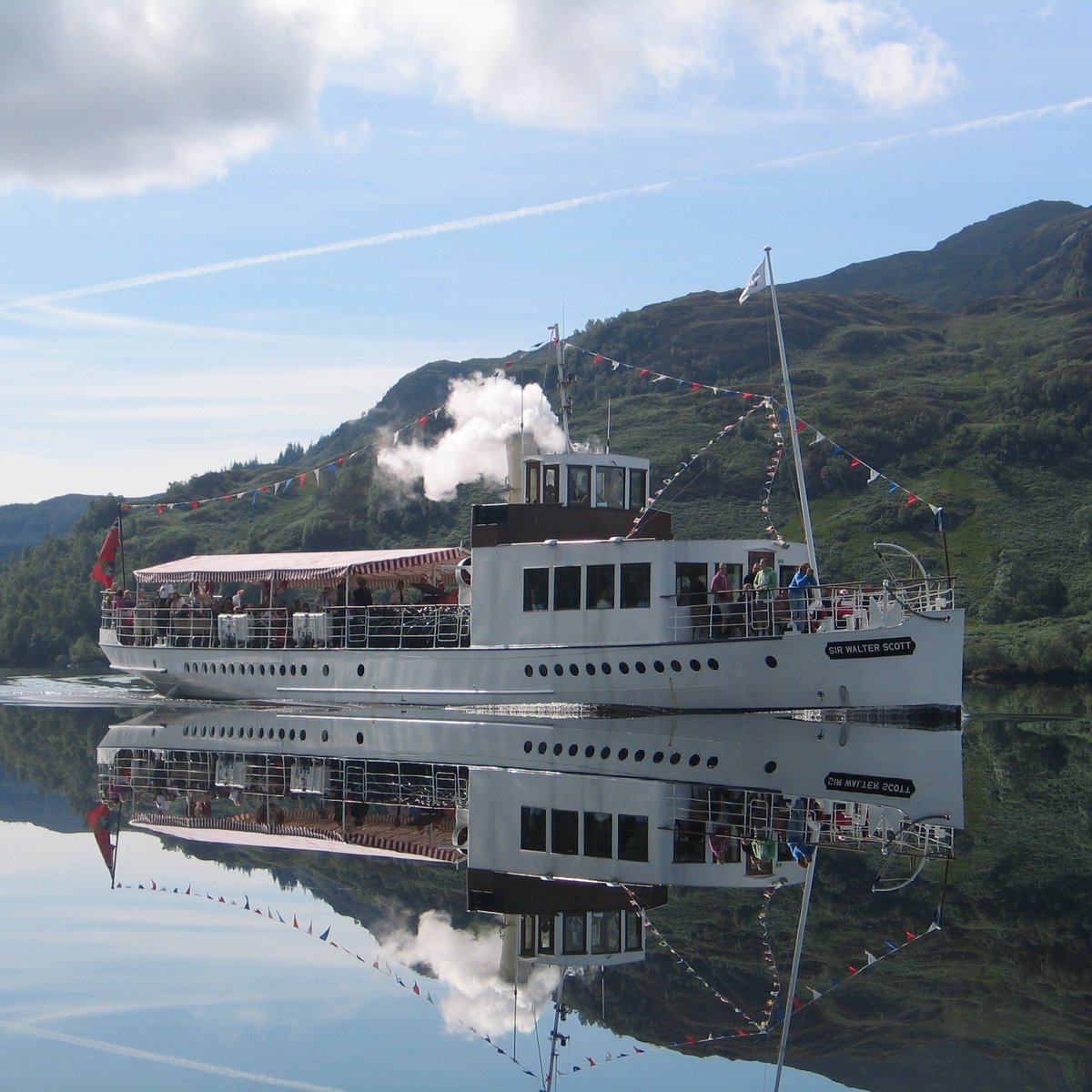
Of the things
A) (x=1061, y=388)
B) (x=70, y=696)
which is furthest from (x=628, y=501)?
(x=1061, y=388)

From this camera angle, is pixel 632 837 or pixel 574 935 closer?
pixel 574 935

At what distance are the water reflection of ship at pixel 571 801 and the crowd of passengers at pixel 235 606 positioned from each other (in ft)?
26.6

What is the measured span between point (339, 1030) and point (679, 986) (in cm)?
226

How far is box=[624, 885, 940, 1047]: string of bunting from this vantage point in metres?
8.37

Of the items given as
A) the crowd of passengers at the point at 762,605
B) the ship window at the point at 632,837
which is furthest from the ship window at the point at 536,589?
the ship window at the point at 632,837

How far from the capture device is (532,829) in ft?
48.2

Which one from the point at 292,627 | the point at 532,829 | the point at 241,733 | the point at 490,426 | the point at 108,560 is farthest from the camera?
the point at 490,426

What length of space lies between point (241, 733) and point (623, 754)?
9.85m

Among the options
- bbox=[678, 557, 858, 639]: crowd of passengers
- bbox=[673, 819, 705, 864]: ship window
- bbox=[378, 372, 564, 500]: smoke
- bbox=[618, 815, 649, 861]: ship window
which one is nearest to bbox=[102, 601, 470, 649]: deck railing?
bbox=[378, 372, 564, 500]: smoke

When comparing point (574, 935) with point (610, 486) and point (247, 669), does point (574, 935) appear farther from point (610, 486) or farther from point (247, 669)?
point (247, 669)

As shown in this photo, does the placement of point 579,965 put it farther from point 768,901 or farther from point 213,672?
point 213,672

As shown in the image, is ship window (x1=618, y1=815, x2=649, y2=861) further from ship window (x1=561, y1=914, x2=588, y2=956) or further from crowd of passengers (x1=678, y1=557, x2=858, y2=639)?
crowd of passengers (x1=678, y1=557, x2=858, y2=639)

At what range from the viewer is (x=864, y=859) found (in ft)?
41.5

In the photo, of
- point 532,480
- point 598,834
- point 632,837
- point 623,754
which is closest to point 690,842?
point 632,837
